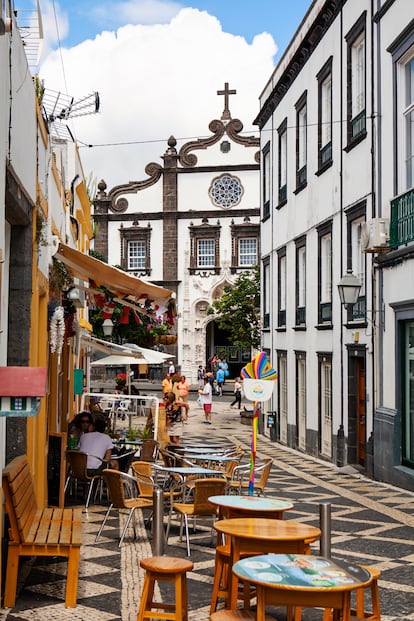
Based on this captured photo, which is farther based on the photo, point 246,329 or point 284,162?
point 246,329

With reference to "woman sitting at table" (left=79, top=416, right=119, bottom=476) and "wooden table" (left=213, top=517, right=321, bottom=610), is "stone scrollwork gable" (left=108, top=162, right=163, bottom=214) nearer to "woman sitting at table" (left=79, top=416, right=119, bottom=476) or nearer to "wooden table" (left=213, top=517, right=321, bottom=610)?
"woman sitting at table" (left=79, top=416, right=119, bottom=476)

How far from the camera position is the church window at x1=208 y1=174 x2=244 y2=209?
4438 cm

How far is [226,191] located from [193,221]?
2.39 meters

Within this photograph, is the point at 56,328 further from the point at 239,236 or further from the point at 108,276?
the point at 239,236

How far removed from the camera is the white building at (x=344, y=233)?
43.3ft

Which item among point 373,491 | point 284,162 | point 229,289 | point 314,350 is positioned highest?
point 284,162

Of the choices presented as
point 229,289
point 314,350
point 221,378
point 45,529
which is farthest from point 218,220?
point 45,529

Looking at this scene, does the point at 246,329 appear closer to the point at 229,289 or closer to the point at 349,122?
the point at 229,289

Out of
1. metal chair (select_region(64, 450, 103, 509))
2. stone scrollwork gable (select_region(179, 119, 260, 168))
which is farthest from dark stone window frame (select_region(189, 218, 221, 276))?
metal chair (select_region(64, 450, 103, 509))

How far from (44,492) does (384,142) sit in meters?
8.06

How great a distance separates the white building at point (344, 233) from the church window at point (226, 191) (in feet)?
66.0

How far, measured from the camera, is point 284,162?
22703 mm

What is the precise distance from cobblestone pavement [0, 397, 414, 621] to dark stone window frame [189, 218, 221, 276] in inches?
1205

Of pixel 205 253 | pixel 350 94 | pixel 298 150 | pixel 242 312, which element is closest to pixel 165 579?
pixel 350 94
